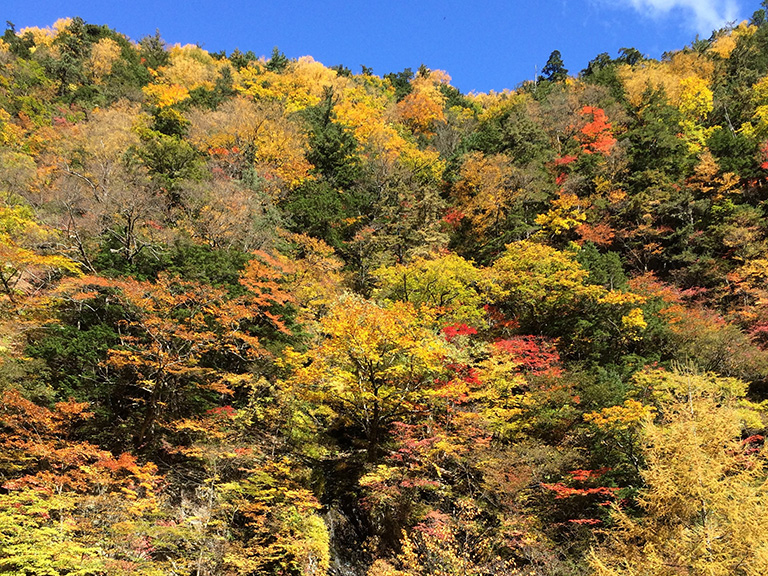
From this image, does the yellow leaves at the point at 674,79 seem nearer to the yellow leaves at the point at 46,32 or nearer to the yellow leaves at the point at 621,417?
the yellow leaves at the point at 621,417

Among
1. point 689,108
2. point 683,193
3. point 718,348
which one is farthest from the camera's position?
point 689,108

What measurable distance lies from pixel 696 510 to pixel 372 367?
8.83 metres

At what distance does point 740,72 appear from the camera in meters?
32.4

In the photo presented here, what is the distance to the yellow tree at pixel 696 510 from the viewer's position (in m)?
7.71

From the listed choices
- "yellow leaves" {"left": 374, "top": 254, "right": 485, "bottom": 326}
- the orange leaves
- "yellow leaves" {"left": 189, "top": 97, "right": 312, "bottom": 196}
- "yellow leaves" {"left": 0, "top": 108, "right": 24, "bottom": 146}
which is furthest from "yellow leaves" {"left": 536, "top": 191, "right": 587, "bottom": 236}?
"yellow leaves" {"left": 0, "top": 108, "right": 24, "bottom": 146}

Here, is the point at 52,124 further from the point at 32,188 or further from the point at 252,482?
the point at 252,482

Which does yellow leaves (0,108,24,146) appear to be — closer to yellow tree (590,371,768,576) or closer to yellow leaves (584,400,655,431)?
yellow leaves (584,400,655,431)

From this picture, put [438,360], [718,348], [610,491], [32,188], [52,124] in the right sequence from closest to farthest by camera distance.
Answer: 1. [610,491]
2. [438,360]
3. [718,348]
4. [32,188]
5. [52,124]

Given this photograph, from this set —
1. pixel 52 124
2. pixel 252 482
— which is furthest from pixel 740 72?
pixel 52 124

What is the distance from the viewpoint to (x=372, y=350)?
13.0m

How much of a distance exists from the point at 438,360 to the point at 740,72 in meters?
38.4

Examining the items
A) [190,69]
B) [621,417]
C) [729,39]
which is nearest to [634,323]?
[621,417]

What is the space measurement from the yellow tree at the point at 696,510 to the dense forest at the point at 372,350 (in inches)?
2.7

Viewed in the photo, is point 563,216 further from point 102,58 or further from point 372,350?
point 102,58
